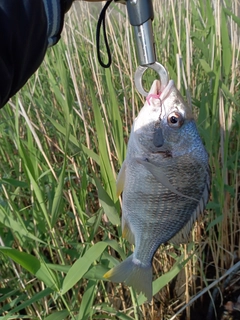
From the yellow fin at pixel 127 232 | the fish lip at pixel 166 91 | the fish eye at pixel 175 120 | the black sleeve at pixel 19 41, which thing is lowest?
the yellow fin at pixel 127 232

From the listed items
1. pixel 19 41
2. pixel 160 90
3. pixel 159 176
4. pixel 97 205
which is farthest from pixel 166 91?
pixel 97 205

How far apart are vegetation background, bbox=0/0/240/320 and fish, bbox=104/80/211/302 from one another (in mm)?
166

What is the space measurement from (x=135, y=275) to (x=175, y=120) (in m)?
0.34

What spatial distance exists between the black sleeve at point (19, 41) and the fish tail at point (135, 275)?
1.50 ft

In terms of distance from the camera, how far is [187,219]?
3.16 feet

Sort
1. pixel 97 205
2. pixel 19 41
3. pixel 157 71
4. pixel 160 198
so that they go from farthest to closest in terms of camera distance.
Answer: pixel 97 205 < pixel 160 198 < pixel 157 71 < pixel 19 41

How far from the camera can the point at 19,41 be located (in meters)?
0.73

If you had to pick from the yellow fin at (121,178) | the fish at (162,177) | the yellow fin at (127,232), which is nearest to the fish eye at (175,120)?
the fish at (162,177)

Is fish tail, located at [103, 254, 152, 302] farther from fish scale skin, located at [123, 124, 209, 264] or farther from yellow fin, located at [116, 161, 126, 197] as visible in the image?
yellow fin, located at [116, 161, 126, 197]

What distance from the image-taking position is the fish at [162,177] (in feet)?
3.07

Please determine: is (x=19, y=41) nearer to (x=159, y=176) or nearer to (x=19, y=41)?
(x=19, y=41)

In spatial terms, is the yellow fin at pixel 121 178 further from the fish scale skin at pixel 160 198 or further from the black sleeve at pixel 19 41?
the black sleeve at pixel 19 41

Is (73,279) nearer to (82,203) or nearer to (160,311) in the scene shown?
(82,203)

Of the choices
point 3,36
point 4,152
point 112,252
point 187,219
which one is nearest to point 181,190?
point 187,219
